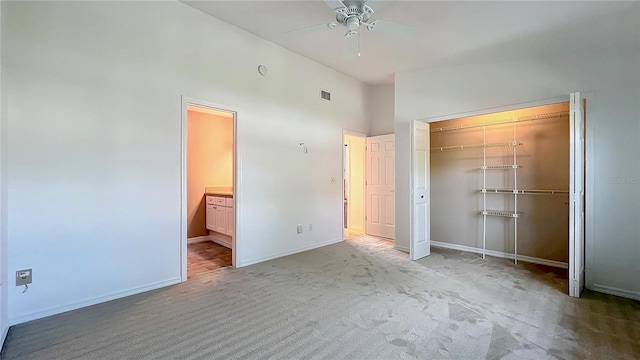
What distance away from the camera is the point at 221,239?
18.3ft

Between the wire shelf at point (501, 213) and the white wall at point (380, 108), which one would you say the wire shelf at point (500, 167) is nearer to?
the wire shelf at point (501, 213)

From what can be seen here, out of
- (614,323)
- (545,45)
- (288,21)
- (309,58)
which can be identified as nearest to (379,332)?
(614,323)

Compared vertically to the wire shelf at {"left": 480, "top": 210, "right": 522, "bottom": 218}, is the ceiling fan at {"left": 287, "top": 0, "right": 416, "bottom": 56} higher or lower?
higher

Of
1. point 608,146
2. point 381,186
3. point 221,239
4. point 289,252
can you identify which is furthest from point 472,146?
point 221,239

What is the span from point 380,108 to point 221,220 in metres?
3.90

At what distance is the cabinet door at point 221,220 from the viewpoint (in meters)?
5.15

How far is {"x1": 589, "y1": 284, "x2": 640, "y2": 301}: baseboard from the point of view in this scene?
3051 mm

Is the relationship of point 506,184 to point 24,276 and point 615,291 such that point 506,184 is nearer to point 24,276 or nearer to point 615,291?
point 615,291

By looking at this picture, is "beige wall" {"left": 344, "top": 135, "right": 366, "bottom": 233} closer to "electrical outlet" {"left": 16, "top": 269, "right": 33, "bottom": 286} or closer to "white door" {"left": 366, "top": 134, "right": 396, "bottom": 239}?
"white door" {"left": 366, "top": 134, "right": 396, "bottom": 239}

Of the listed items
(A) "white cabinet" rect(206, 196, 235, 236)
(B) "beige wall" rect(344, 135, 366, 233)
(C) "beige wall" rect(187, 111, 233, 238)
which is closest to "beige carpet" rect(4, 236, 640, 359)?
(A) "white cabinet" rect(206, 196, 235, 236)

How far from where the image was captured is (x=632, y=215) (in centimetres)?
312

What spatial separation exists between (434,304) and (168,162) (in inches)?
127

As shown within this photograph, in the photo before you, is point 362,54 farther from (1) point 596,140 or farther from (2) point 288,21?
(1) point 596,140

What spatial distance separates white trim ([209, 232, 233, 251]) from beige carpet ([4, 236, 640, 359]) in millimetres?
1682
